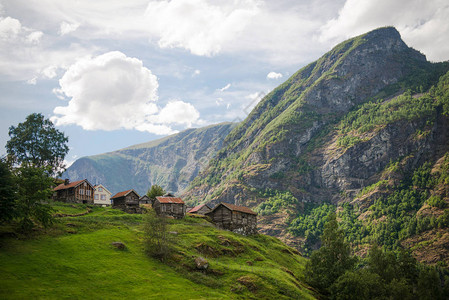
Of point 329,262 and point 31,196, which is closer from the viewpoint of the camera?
point 31,196

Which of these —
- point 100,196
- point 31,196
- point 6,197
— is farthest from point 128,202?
point 6,197

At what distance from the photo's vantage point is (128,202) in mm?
117562

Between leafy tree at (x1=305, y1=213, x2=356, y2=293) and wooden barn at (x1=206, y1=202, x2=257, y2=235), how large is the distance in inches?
1232

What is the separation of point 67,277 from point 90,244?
14.5 m

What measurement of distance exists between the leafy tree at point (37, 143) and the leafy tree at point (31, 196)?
5758cm

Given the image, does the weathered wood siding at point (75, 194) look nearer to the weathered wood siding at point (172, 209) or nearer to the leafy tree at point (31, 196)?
the weathered wood siding at point (172, 209)

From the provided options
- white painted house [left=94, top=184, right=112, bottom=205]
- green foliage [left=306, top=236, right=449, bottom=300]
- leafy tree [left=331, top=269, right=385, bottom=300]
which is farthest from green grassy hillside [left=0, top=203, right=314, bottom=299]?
white painted house [left=94, top=184, right=112, bottom=205]

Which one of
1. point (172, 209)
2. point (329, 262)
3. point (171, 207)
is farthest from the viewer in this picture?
point (171, 207)

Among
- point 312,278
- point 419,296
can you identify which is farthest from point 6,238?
point 419,296

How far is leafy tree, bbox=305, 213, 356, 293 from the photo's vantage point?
83562mm

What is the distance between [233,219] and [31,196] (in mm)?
69845

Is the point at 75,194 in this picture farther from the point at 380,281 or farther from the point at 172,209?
the point at 380,281

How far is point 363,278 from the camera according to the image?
→ 7825 centimetres

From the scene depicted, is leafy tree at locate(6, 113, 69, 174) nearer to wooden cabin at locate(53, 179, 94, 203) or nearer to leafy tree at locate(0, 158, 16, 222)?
wooden cabin at locate(53, 179, 94, 203)
